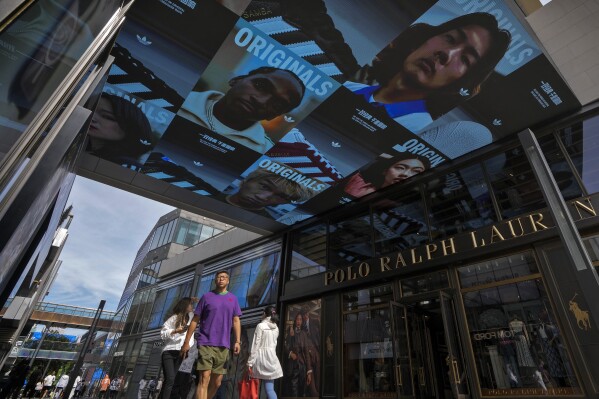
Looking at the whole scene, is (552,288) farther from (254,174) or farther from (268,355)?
(254,174)

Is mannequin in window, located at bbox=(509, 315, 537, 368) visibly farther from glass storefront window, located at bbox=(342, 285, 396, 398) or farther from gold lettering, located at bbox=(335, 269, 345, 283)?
gold lettering, located at bbox=(335, 269, 345, 283)

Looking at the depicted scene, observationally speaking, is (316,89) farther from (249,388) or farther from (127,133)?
(249,388)

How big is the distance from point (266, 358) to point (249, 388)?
493 millimetres

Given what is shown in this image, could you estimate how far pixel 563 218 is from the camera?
1824mm

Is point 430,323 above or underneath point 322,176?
underneath

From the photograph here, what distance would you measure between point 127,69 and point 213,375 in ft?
19.9

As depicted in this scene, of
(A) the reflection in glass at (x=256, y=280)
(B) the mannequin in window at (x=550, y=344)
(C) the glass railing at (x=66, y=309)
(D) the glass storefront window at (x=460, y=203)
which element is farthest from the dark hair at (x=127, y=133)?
(C) the glass railing at (x=66, y=309)

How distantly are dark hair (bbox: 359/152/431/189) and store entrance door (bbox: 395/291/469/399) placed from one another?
352 centimetres

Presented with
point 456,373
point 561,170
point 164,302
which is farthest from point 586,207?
point 164,302

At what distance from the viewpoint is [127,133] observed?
8492mm

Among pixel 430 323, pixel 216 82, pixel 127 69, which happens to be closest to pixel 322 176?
pixel 216 82

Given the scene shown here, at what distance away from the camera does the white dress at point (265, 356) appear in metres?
A: 5.06

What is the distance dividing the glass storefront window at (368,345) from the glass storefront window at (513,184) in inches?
138

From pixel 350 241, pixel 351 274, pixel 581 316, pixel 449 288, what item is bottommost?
pixel 581 316
